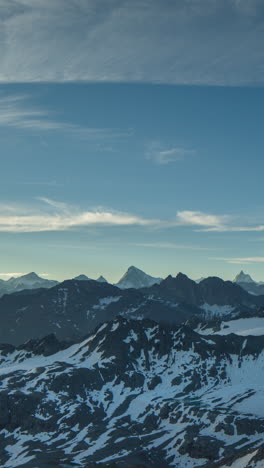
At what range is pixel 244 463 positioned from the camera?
192 m

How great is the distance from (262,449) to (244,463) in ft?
29.1

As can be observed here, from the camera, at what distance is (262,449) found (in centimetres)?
19362
